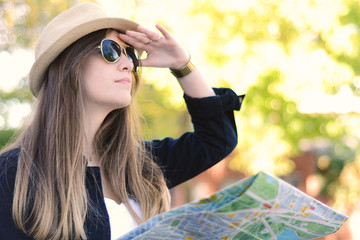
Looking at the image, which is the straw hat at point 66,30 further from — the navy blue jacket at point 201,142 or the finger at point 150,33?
the navy blue jacket at point 201,142

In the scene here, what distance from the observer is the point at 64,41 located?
2.10 m

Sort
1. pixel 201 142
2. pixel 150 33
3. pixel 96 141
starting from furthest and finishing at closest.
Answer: pixel 201 142
pixel 150 33
pixel 96 141

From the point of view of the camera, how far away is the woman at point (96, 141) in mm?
1879

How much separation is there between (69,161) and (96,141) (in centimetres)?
29

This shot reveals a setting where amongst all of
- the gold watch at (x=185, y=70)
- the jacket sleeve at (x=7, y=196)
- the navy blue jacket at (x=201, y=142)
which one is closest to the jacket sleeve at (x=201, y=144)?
the navy blue jacket at (x=201, y=142)

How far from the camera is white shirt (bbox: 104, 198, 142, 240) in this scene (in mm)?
2053

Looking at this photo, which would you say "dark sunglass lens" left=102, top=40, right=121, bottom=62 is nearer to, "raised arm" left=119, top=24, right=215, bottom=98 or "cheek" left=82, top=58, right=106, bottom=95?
"cheek" left=82, top=58, right=106, bottom=95

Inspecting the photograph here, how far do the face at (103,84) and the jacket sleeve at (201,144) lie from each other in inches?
18.9

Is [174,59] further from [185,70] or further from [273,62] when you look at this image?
[273,62]


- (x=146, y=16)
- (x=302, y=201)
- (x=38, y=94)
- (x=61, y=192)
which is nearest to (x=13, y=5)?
(x=146, y=16)

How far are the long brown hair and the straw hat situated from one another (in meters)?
0.05

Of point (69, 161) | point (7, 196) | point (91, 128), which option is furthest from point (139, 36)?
point (7, 196)

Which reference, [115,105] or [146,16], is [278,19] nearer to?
[146,16]

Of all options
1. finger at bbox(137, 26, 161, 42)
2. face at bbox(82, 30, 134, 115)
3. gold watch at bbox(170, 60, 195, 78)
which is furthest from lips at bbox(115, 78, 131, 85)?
gold watch at bbox(170, 60, 195, 78)
